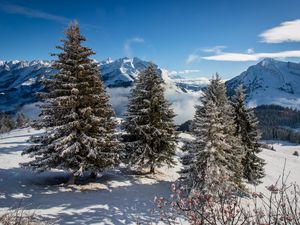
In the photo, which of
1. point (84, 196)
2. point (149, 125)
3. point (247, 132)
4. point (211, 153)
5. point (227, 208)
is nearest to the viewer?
point (227, 208)

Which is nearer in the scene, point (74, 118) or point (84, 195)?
point (84, 195)

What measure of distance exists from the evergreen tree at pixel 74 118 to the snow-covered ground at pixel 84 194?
155 centimetres

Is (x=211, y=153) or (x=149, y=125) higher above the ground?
(x=149, y=125)

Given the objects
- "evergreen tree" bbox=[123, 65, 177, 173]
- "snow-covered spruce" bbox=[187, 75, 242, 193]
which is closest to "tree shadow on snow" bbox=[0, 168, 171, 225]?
"evergreen tree" bbox=[123, 65, 177, 173]

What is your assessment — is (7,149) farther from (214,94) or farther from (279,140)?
(279,140)

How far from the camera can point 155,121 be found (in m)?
25.8

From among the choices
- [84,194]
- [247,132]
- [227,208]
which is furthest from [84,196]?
[247,132]

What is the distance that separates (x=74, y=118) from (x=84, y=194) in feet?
16.4

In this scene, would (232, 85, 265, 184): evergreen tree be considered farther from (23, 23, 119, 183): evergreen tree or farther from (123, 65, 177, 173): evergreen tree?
(23, 23, 119, 183): evergreen tree

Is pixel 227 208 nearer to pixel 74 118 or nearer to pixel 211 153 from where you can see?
pixel 211 153

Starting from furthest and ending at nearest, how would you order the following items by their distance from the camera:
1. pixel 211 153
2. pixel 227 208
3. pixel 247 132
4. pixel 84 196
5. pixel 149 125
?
pixel 247 132
pixel 149 125
pixel 211 153
pixel 84 196
pixel 227 208

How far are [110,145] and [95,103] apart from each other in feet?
10.4

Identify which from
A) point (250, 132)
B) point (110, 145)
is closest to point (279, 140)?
point (250, 132)

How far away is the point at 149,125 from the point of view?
25.4 meters
